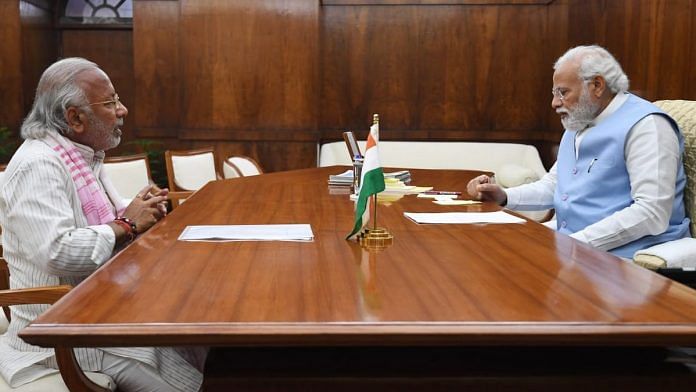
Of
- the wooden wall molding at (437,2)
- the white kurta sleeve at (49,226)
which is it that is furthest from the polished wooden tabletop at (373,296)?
the wooden wall molding at (437,2)

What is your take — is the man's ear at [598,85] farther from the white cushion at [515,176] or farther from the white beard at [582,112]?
the white cushion at [515,176]

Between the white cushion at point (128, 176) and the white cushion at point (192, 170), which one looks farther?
the white cushion at point (192, 170)

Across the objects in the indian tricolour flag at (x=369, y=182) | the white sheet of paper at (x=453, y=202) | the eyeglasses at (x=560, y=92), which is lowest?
the white sheet of paper at (x=453, y=202)

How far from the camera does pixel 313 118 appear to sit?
22.7ft

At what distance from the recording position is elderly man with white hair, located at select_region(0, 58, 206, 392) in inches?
67.4

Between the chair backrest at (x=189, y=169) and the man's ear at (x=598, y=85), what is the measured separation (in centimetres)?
320

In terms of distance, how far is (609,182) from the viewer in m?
2.79

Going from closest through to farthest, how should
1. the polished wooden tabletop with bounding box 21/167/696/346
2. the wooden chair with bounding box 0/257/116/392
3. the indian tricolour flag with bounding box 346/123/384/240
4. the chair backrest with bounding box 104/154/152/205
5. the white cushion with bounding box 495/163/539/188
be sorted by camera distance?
the polished wooden tabletop with bounding box 21/167/696/346, the wooden chair with bounding box 0/257/116/392, the indian tricolour flag with bounding box 346/123/384/240, the chair backrest with bounding box 104/154/152/205, the white cushion with bounding box 495/163/539/188

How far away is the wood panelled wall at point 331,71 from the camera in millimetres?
6879

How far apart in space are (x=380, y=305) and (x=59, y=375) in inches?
33.0

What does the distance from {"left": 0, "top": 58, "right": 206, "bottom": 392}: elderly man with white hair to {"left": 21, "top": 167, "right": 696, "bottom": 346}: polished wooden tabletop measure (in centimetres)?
20

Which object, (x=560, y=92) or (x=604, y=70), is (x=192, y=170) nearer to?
(x=560, y=92)

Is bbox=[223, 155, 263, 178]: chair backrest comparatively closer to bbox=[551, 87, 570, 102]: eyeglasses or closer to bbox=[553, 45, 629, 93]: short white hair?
bbox=[551, 87, 570, 102]: eyeglasses

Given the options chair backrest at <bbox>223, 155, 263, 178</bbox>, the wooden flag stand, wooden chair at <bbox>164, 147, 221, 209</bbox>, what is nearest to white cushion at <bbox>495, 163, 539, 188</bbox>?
chair backrest at <bbox>223, 155, 263, 178</bbox>
